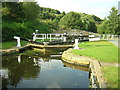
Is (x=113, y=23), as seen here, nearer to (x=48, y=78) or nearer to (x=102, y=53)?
(x=102, y=53)

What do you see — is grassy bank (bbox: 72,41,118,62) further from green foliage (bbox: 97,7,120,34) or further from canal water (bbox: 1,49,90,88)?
green foliage (bbox: 97,7,120,34)

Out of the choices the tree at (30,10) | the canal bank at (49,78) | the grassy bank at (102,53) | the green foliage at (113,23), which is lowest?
the canal bank at (49,78)

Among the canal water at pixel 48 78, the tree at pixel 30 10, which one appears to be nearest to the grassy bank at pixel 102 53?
the canal water at pixel 48 78

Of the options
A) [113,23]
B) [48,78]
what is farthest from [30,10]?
[48,78]

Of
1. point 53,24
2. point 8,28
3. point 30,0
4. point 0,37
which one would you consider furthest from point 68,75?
point 53,24

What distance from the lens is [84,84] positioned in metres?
7.13

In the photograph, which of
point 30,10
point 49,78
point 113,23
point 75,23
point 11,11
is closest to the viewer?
point 49,78

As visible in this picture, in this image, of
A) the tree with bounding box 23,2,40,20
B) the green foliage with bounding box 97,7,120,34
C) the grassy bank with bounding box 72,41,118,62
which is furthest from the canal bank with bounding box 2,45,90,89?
the tree with bounding box 23,2,40,20

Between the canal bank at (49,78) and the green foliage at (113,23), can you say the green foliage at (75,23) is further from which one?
the canal bank at (49,78)

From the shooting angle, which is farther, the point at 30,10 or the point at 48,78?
the point at 30,10

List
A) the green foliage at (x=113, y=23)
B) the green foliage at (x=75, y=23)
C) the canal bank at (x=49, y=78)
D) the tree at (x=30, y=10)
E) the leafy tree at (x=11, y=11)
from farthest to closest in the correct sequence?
the green foliage at (x=75, y=23)
the tree at (x=30, y=10)
the green foliage at (x=113, y=23)
the leafy tree at (x=11, y=11)
the canal bank at (x=49, y=78)

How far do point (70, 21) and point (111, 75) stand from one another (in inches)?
1830

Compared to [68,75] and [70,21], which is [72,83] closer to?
[68,75]

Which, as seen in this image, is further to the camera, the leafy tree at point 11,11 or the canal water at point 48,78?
the leafy tree at point 11,11
